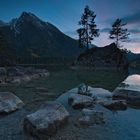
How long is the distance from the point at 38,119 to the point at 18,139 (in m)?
1.35

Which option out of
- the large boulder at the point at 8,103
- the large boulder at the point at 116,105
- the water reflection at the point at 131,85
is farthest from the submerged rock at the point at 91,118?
the water reflection at the point at 131,85

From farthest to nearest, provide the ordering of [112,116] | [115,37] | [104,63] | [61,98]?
[115,37]
[104,63]
[61,98]
[112,116]

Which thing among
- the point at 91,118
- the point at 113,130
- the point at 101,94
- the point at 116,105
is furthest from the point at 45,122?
the point at 101,94

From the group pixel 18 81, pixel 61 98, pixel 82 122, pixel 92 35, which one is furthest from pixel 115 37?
pixel 82 122

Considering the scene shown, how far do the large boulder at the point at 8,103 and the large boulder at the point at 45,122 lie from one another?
3.57 metres

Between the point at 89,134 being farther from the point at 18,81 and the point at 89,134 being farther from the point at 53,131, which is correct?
the point at 18,81

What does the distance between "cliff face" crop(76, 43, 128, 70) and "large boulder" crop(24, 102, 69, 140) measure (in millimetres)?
51173

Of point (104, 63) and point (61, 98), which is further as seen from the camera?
point (104, 63)

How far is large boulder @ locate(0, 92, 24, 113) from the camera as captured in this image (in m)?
14.0

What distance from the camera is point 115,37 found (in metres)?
73.4

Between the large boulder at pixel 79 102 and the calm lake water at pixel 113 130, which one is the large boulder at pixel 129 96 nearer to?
the large boulder at pixel 79 102

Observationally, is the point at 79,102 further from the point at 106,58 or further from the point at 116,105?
the point at 106,58

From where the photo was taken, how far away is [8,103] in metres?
14.6

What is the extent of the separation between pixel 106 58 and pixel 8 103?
2013 inches
